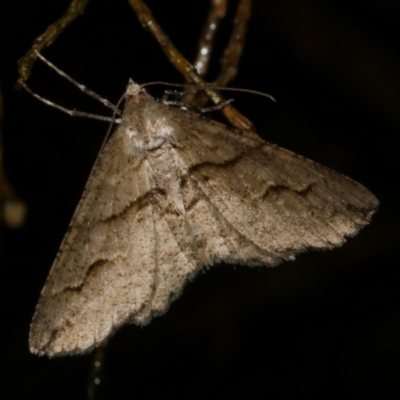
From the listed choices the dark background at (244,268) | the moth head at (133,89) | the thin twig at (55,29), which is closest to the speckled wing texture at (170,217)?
the moth head at (133,89)

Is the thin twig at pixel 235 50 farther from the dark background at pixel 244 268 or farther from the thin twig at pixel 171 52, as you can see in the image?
the dark background at pixel 244 268

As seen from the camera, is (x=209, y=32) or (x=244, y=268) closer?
(x=209, y=32)

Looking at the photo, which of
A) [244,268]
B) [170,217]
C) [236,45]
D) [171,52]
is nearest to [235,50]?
[236,45]

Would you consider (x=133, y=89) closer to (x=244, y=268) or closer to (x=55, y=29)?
(x=55, y=29)

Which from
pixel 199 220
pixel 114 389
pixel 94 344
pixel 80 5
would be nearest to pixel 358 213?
pixel 199 220

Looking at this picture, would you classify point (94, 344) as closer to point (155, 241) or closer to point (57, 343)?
point (57, 343)
